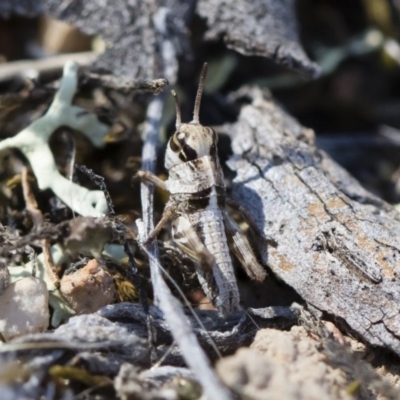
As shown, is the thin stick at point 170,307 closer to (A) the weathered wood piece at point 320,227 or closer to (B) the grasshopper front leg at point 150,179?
(B) the grasshopper front leg at point 150,179

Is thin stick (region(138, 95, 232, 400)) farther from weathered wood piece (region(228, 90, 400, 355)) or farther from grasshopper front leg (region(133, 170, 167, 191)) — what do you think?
weathered wood piece (region(228, 90, 400, 355))

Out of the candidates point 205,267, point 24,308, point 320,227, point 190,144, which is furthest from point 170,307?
point 190,144

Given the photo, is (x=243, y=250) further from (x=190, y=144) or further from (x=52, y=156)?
(x=52, y=156)

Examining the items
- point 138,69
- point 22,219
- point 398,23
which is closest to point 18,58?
point 138,69

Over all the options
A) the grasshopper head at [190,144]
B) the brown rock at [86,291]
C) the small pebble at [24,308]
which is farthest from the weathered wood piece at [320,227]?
the small pebble at [24,308]

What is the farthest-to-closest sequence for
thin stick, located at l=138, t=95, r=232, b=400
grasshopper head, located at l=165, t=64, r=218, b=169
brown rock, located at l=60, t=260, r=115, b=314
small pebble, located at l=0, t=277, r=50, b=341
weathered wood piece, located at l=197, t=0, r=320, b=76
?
weathered wood piece, located at l=197, t=0, r=320, b=76
grasshopper head, located at l=165, t=64, r=218, b=169
brown rock, located at l=60, t=260, r=115, b=314
small pebble, located at l=0, t=277, r=50, b=341
thin stick, located at l=138, t=95, r=232, b=400

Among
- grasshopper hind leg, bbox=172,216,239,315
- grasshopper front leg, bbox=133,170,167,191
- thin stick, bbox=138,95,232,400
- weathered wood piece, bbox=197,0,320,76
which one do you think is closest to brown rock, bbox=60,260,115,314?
thin stick, bbox=138,95,232,400

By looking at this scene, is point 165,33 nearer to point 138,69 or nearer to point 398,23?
point 138,69
